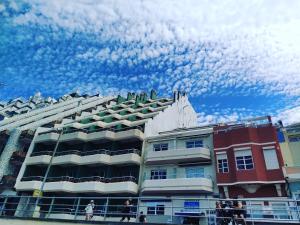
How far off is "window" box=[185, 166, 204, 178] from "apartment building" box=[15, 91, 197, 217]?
5.82m

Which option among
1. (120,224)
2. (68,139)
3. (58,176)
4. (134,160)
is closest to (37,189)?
(58,176)

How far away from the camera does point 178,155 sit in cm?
2836

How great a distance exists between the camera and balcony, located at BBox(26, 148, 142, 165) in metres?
30.5

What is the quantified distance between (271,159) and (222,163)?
463 cm

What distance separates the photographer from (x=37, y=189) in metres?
31.2

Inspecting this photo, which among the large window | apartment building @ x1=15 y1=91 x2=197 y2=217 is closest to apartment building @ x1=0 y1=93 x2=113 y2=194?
apartment building @ x1=15 y1=91 x2=197 y2=217

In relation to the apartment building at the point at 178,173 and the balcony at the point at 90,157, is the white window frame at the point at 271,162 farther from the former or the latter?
the balcony at the point at 90,157

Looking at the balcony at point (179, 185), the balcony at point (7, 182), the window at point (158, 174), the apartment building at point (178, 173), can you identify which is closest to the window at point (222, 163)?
the apartment building at point (178, 173)

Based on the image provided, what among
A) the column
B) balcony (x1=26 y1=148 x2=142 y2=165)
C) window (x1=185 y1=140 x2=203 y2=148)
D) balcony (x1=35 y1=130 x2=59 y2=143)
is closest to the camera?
window (x1=185 y1=140 x2=203 y2=148)

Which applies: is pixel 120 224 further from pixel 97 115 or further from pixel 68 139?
pixel 97 115

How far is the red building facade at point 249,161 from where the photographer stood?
23125 millimetres

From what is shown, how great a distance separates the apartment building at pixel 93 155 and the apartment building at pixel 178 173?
1847mm

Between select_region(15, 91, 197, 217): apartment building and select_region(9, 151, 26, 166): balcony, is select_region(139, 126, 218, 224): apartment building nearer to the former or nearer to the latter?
select_region(15, 91, 197, 217): apartment building

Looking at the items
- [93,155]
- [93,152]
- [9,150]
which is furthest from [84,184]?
[9,150]
